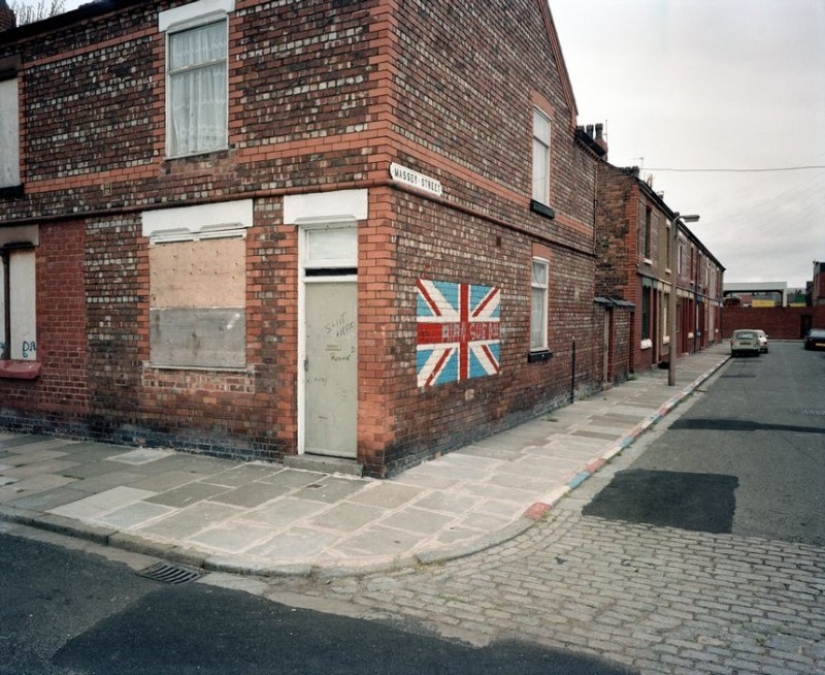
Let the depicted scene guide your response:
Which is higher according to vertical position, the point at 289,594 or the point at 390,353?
the point at 390,353

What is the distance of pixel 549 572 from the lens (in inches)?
207

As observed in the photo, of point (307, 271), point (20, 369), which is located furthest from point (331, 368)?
point (20, 369)

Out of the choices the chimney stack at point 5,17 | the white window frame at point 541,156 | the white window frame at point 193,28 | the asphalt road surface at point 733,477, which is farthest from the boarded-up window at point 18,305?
the asphalt road surface at point 733,477

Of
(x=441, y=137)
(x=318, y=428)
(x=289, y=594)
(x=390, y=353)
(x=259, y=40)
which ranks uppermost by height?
(x=259, y=40)

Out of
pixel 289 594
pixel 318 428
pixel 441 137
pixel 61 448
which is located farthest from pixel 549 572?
pixel 61 448

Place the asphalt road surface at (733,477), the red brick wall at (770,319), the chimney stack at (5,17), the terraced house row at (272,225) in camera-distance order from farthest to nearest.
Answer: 1. the red brick wall at (770,319)
2. the chimney stack at (5,17)
3. the terraced house row at (272,225)
4. the asphalt road surface at (733,477)

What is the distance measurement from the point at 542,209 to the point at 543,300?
196 cm

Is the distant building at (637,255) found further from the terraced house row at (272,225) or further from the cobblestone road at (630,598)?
the cobblestone road at (630,598)

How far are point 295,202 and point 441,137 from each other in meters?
2.35

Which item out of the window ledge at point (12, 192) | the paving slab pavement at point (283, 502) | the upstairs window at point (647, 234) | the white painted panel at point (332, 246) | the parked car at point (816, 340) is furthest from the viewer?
the parked car at point (816, 340)

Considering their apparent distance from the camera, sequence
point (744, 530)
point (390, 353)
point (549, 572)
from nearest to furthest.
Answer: point (549, 572), point (744, 530), point (390, 353)

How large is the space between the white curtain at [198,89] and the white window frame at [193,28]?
14 millimetres

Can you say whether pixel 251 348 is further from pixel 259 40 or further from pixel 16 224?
pixel 16 224

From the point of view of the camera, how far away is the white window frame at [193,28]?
28.9ft
